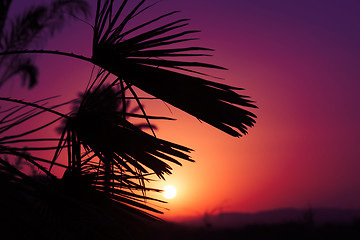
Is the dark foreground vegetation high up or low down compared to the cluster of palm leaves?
up

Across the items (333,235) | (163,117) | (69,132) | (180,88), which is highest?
(333,235)

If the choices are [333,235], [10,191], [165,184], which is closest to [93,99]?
[165,184]

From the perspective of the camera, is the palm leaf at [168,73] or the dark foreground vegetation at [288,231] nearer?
the palm leaf at [168,73]

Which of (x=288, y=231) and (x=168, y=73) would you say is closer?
(x=168, y=73)

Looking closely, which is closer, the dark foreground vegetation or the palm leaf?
the palm leaf

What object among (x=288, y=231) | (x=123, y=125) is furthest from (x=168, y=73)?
(x=288, y=231)

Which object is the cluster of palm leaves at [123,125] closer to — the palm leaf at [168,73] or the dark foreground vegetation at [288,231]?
the palm leaf at [168,73]

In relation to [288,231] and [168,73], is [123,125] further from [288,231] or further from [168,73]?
[288,231]

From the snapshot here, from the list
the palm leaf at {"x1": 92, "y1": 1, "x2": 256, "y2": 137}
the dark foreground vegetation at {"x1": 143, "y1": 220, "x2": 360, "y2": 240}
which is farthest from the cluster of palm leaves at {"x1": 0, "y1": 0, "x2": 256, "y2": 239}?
the dark foreground vegetation at {"x1": 143, "y1": 220, "x2": 360, "y2": 240}

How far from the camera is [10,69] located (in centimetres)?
728

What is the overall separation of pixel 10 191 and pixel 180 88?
0.93 meters

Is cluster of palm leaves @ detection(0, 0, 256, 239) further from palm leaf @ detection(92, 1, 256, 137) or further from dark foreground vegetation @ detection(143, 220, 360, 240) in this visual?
dark foreground vegetation @ detection(143, 220, 360, 240)

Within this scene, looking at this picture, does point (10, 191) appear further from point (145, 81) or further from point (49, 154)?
point (145, 81)

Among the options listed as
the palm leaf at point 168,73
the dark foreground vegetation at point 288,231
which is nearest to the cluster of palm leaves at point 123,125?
the palm leaf at point 168,73
